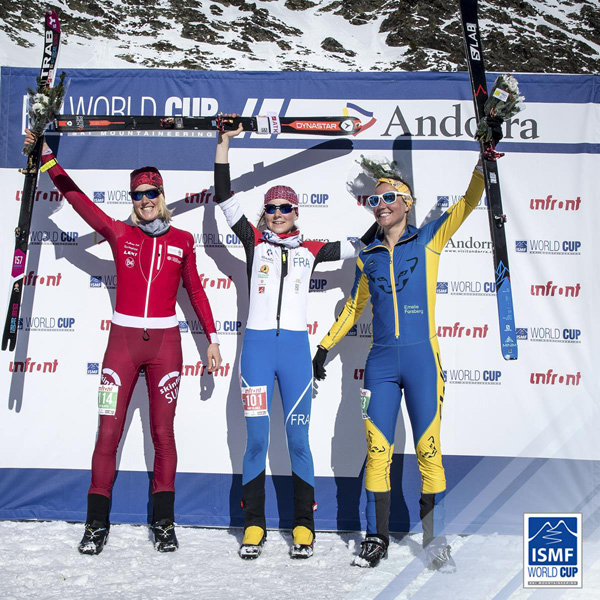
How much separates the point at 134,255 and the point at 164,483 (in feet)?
4.75

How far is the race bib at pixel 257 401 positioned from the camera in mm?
3633

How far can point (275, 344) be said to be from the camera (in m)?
3.72

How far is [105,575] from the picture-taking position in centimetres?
328

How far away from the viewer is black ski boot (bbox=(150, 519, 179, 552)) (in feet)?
12.0

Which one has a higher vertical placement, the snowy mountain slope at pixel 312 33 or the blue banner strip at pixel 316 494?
the snowy mountain slope at pixel 312 33

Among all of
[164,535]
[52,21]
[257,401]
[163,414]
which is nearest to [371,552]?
[257,401]

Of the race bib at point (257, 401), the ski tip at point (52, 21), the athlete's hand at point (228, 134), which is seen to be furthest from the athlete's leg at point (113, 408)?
the ski tip at point (52, 21)

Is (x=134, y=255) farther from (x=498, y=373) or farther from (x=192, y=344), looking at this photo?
(x=498, y=373)

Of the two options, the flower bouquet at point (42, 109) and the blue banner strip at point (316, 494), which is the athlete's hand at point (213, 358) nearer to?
the blue banner strip at point (316, 494)

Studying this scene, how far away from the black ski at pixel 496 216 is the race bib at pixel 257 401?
1434 millimetres

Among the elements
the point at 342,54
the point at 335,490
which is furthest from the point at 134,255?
the point at 342,54

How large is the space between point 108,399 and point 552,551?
2714mm

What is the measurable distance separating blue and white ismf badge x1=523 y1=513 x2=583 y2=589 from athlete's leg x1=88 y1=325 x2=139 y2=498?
7.92 feet

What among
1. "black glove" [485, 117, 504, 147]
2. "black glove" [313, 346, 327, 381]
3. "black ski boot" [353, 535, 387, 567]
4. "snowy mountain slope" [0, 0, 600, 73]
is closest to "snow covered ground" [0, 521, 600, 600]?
"black ski boot" [353, 535, 387, 567]
